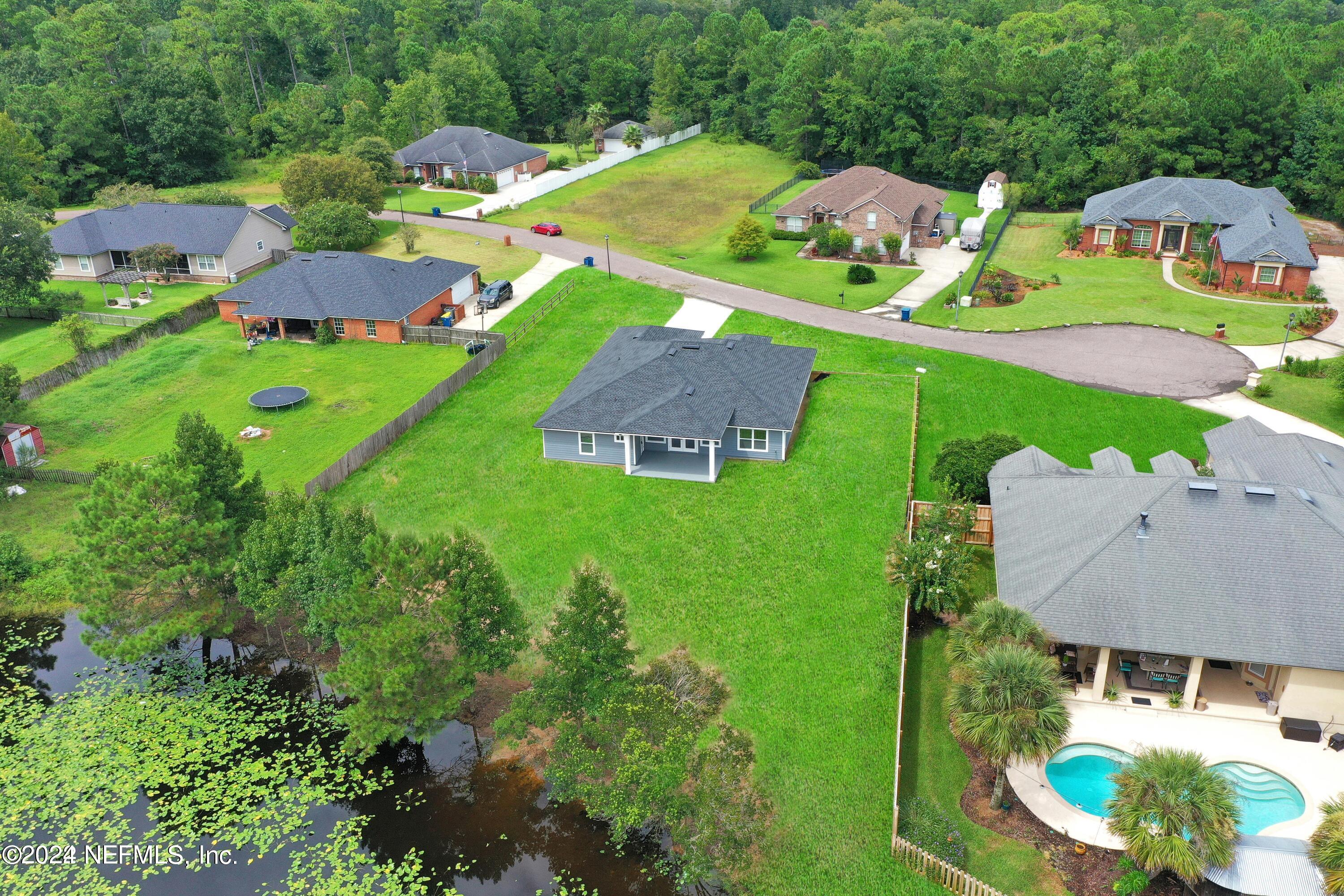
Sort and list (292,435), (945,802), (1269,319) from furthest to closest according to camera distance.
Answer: (1269,319), (292,435), (945,802)

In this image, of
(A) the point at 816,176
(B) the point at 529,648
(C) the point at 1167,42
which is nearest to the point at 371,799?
(B) the point at 529,648

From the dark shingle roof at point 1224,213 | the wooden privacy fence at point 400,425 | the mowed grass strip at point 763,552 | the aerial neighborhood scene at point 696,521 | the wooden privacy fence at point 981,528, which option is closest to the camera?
the aerial neighborhood scene at point 696,521

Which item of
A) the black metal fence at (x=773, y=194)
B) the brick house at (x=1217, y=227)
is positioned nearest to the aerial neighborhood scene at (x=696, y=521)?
the brick house at (x=1217, y=227)

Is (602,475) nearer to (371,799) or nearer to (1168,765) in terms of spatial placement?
(371,799)

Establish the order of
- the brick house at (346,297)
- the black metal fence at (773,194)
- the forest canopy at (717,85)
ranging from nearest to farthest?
1. the brick house at (346,297)
2. the forest canopy at (717,85)
3. the black metal fence at (773,194)

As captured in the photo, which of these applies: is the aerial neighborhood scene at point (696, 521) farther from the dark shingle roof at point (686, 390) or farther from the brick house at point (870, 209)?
the brick house at point (870, 209)

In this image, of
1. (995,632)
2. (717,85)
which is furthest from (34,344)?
(717,85)
